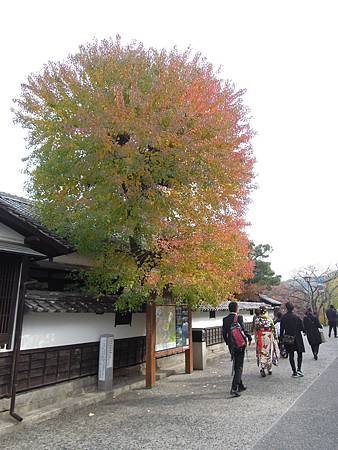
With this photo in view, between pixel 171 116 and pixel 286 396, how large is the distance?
271 inches

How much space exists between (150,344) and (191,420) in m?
3.28

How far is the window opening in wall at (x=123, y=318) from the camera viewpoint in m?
10.8

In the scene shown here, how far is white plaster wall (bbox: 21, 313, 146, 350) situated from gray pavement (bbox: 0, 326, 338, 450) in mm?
1573

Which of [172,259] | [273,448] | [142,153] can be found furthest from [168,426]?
[142,153]

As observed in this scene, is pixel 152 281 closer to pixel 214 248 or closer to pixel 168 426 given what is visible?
pixel 214 248

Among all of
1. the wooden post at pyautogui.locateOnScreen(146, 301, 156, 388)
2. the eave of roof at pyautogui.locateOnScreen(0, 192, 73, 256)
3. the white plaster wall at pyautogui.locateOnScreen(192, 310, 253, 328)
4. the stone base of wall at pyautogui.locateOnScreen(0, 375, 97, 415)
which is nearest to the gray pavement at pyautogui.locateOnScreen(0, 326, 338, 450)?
the wooden post at pyautogui.locateOnScreen(146, 301, 156, 388)

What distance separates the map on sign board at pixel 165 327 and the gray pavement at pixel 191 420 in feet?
3.72

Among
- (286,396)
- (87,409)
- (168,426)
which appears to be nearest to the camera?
(168,426)

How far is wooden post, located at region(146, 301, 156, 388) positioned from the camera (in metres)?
9.86

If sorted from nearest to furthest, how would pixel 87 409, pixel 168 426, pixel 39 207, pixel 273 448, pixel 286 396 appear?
pixel 273 448 < pixel 168 426 < pixel 87 409 < pixel 286 396 < pixel 39 207

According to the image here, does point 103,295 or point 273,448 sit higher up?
point 103,295

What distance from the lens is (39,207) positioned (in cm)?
957

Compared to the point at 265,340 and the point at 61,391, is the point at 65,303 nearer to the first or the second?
the point at 61,391

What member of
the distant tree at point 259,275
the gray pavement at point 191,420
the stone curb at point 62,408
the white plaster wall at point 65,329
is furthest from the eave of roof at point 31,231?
the distant tree at point 259,275
